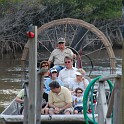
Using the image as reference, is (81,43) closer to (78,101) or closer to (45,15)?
(78,101)

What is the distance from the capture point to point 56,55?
1418 centimetres

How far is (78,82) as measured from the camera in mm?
11508

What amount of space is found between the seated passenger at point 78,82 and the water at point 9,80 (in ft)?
9.67

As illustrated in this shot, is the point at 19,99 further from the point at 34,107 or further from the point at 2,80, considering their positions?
the point at 2,80

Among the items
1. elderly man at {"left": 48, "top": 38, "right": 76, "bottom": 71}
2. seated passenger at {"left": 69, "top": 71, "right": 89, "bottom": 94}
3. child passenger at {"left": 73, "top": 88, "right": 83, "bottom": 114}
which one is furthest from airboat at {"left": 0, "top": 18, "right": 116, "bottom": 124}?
elderly man at {"left": 48, "top": 38, "right": 76, "bottom": 71}

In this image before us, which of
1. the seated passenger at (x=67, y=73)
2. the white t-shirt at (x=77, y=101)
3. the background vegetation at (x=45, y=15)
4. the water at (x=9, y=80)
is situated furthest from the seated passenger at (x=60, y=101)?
the background vegetation at (x=45, y=15)

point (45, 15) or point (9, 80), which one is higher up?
point (45, 15)

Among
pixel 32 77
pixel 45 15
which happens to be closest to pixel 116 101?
pixel 32 77

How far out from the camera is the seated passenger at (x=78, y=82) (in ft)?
37.5

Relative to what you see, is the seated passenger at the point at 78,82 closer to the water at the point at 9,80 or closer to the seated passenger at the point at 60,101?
the seated passenger at the point at 60,101

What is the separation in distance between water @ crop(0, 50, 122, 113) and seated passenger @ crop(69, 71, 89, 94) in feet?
9.67

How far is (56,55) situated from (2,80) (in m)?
6.58

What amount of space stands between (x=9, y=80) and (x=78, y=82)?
904 centimetres

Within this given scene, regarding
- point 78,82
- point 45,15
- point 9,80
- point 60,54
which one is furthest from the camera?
point 45,15
